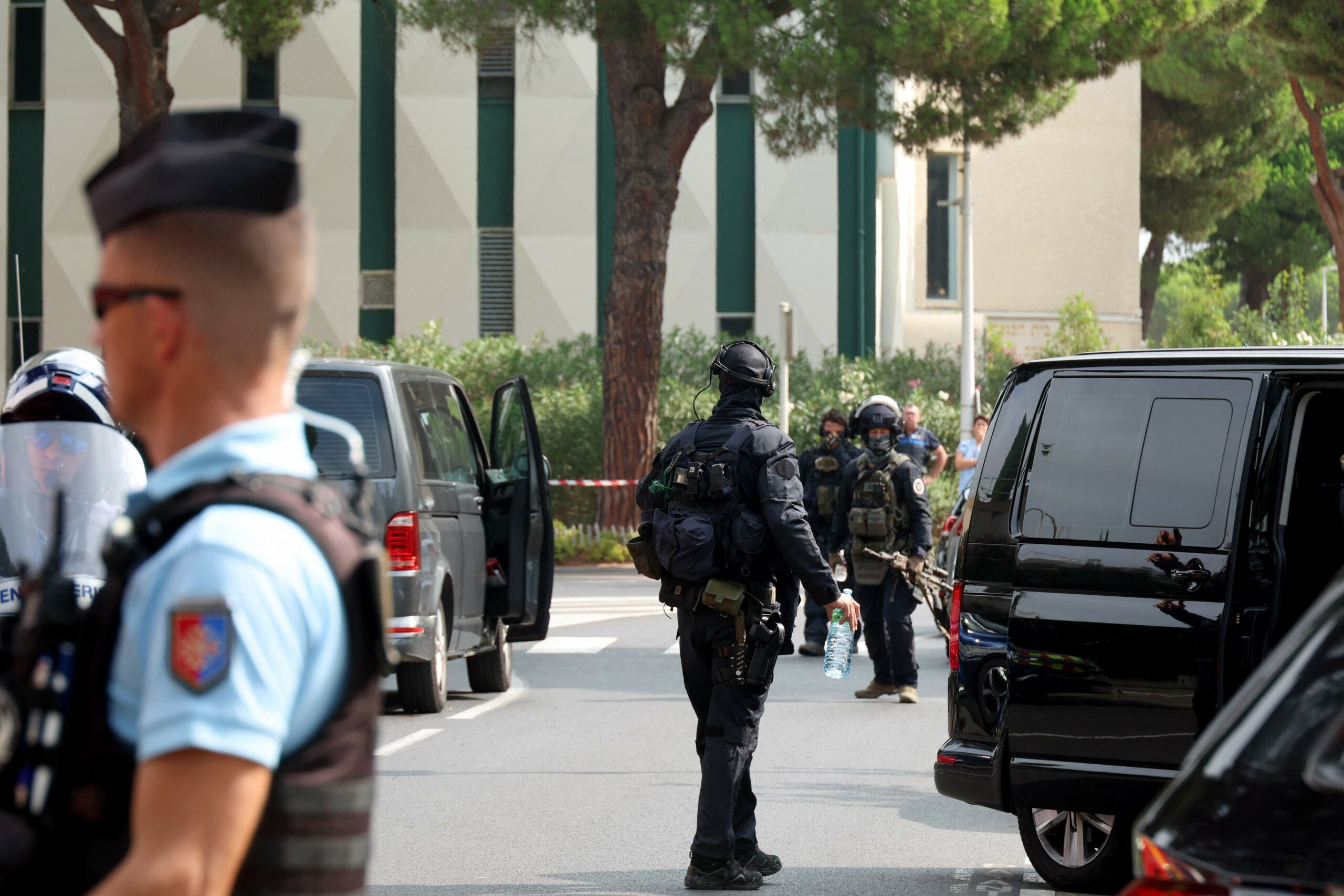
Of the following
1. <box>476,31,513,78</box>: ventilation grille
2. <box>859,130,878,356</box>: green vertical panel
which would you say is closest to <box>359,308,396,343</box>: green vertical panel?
<box>476,31,513,78</box>: ventilation grille

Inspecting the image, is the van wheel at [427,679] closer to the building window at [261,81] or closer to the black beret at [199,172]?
the black beret at [199,172]

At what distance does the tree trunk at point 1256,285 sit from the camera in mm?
52156

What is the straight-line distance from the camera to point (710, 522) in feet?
21.8

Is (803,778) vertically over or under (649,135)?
under

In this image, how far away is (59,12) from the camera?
29.2 metres

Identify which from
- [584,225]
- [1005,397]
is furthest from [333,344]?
[1005,397]

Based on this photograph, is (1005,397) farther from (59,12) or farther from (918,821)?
(59,12)

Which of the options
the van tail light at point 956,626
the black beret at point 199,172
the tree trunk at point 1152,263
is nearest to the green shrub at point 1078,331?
the tree trunk at point 1152,263

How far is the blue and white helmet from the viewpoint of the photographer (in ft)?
19.5

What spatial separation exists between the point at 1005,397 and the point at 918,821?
2299 mm

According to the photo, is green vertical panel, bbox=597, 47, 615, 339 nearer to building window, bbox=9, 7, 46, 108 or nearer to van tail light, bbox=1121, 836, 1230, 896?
building window, bbox=9, 7, 46, 108

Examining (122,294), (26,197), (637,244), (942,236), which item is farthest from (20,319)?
(942,236)

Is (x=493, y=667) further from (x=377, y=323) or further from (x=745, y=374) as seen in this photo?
(x=377, y=323)

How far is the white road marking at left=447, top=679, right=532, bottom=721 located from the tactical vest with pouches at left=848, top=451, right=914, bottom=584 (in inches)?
94.1
